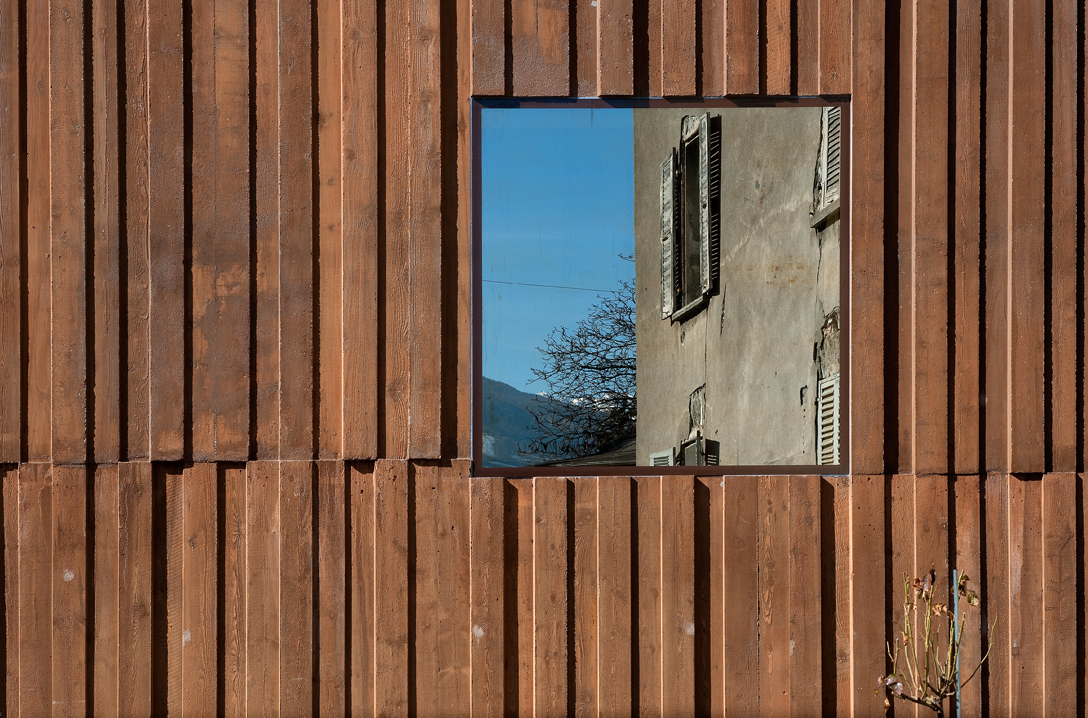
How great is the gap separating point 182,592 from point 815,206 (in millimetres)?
3586

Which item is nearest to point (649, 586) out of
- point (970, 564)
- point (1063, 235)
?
point (970, 564)

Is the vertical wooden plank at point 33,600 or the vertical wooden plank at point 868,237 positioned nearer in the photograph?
the vertical wooden plank at point 33,600

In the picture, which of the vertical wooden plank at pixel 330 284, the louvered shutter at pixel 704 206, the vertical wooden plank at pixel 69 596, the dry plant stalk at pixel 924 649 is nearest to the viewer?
the dry plant stalk at pixel 924 649

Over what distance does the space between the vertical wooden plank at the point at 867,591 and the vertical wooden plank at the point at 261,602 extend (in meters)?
2.73

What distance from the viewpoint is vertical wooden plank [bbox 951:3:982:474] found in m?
4.28

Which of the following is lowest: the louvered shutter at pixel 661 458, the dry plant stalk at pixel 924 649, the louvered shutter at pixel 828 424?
the dry plant stalk at pixel 924 649

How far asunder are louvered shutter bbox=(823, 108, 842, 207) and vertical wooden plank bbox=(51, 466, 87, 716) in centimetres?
386

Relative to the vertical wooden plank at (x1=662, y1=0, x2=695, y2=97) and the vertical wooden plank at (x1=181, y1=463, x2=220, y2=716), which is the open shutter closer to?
the vertical wooden plank at (x1=662, y1=0, x2=695, y2=97)

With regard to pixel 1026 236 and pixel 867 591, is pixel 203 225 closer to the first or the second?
pixel 867 591

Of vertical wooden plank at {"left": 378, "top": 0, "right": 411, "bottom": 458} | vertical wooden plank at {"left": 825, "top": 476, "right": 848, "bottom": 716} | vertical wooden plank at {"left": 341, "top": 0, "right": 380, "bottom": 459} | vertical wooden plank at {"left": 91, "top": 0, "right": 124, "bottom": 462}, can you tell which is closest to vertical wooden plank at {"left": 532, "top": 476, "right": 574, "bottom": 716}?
vertical wooden plank at {"left": 378, "top": 0, "right": 411, "bottom": 458}

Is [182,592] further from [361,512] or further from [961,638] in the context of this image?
[961,638]

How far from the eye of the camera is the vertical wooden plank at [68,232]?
4164mm

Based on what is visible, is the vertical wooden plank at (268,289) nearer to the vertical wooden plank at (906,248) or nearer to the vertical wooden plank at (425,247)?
the vertical wooden plank at (425,247)

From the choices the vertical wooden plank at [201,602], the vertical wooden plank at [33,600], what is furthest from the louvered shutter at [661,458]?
the vertical wooden plank at [33,600]
